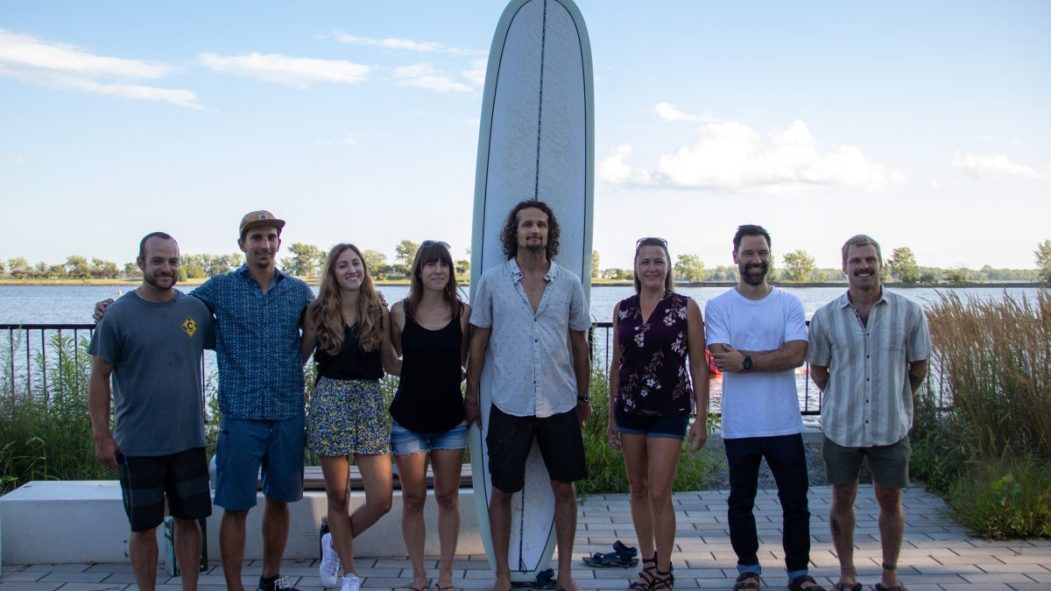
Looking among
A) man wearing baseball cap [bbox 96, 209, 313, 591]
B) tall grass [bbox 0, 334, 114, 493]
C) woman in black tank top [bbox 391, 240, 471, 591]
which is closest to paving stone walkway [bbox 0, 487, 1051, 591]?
woman in black tank top [bbox 391, 240, 471, 591]

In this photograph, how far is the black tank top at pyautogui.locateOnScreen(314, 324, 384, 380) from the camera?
3588 mm

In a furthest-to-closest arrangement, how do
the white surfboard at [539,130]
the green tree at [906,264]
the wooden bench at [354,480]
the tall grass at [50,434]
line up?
the green tree at [906,264] → the tall grass at [50,434] → the white surfboard at [539,130] → the wooden bench at [354,480]

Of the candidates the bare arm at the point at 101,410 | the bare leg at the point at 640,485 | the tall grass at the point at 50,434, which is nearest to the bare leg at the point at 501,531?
the bare leg at the point at 640,485

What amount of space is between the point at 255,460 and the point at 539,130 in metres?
2.21

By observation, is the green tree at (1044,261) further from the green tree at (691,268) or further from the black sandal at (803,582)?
the green tree at (691,268)

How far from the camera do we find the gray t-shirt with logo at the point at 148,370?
328 cm

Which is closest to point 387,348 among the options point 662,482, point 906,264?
point 662,482

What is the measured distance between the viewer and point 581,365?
3.80 metres

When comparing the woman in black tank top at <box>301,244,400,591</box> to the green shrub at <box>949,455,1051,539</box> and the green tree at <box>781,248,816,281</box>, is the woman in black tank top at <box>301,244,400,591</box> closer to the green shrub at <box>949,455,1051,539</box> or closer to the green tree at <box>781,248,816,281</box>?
the green shrub at <box>949,455,1051,539</box>

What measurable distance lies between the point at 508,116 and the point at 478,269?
0.85m

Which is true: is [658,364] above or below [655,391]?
above

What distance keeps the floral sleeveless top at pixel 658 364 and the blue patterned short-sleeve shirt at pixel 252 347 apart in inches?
56.8

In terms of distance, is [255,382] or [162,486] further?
[255,382]

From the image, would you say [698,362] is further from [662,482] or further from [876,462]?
[876,462]
